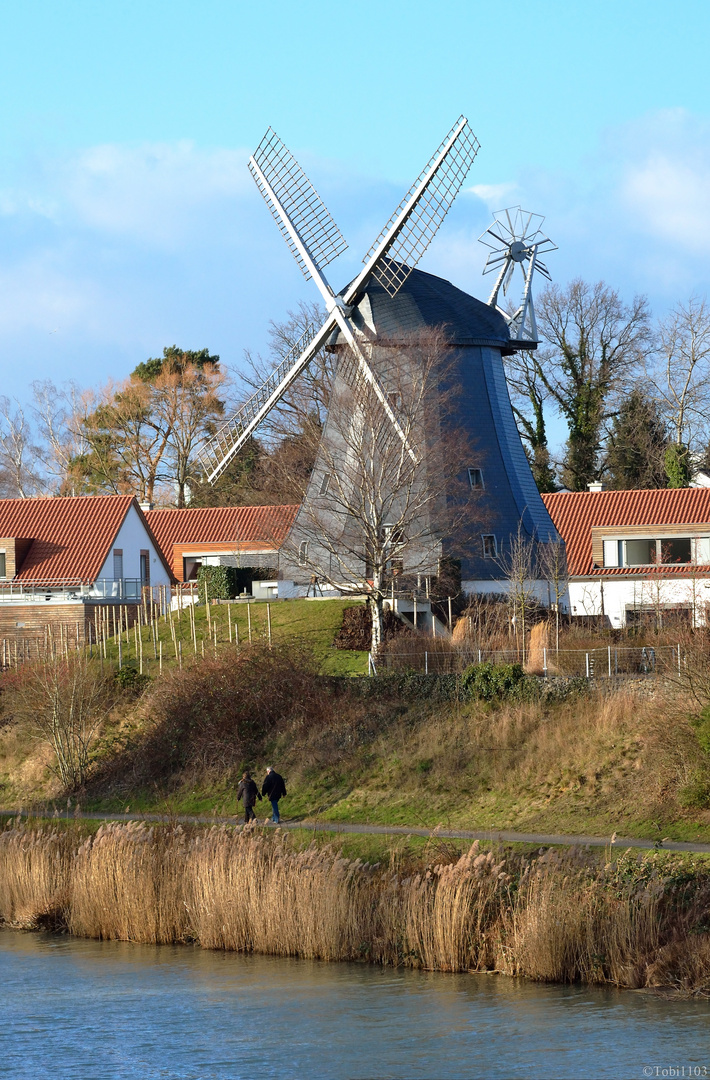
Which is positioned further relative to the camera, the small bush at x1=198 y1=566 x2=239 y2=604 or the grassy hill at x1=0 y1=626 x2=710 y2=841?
the small bush at x1=198 y1=566 x2=239 y2=604

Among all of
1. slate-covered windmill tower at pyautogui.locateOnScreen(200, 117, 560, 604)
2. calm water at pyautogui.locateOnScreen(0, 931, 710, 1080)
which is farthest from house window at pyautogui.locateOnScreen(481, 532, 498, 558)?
calm water at pyautogui.locateOnScreen(0, 931, 710, 1080)

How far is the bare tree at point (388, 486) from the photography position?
120 ft

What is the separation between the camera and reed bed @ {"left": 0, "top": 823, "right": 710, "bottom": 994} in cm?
1784

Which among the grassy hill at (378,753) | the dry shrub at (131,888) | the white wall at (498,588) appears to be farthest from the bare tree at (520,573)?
the dry shrub at (131,888)

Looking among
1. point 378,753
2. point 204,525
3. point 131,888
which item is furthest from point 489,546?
point 204,525

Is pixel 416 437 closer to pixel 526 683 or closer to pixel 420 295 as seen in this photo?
pixel 420 295

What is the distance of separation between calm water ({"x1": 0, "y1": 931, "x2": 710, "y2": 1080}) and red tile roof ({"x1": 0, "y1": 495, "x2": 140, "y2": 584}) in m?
29.8

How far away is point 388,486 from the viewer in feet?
121

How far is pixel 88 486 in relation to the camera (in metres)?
71.1

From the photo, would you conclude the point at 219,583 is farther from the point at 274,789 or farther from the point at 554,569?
the point at 274,789

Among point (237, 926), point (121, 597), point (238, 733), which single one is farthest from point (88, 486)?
point (237, 926)

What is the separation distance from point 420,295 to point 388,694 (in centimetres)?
1443

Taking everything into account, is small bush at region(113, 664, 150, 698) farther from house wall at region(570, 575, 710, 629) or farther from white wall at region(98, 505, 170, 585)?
house wall at region(570, 575, 710, 629)

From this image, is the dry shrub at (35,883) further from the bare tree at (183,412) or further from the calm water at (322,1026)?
the bare tree at (183,412)
